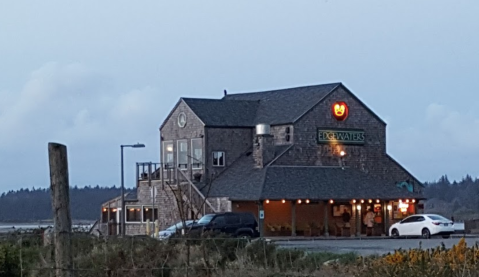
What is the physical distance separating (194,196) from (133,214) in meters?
7.39

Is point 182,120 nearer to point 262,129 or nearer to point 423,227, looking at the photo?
point 262,129

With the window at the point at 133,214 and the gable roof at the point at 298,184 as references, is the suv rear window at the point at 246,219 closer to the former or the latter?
the gable roof at the point at 298,184

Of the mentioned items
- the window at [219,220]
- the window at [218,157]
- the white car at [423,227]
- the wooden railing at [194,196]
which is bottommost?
the white car at [423,227]

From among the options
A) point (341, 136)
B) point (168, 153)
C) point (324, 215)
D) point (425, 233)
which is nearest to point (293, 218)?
point (324, 215)

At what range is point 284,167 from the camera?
58719mm

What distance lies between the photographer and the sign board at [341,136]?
198 ft

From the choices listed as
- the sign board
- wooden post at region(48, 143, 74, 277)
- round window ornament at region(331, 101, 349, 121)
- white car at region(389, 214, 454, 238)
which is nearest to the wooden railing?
the sign board

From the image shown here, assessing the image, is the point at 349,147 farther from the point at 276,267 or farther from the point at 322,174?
the point at 276,267

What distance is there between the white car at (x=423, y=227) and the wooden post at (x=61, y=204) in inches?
1602

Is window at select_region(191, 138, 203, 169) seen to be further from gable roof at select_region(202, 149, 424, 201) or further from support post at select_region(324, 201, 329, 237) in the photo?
support post at select_region(324, 201, 329, 237)

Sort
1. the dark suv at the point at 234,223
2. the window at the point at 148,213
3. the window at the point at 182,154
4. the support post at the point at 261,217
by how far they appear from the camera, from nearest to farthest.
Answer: the dark suv at the point at 234,223 < the support post at the point at 261,217 < the window at the point at 148,213 < the window at the point at 182,154

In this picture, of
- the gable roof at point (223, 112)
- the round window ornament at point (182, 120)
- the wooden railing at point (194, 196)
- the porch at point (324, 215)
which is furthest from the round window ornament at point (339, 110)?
the wooden railing at point (194, 196)

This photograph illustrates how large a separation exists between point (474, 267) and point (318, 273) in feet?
14.8

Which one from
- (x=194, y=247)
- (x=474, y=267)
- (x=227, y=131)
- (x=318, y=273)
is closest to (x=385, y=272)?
(x=474, y=267)
